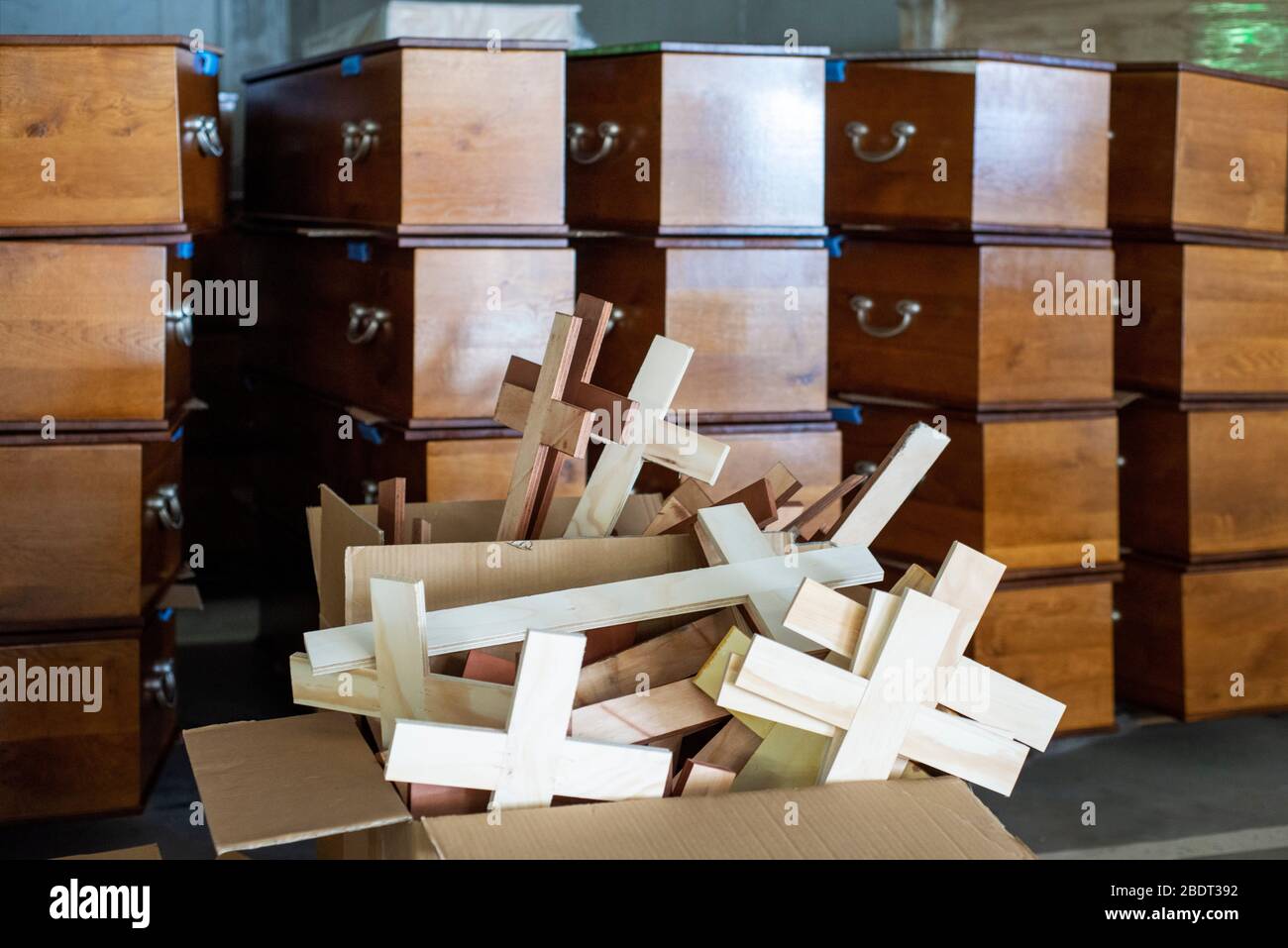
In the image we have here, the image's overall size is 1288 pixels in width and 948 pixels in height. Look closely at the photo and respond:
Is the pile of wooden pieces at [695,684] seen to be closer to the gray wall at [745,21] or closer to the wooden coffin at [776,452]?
the wooden coffin at [776,452]

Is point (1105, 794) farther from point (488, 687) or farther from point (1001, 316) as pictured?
point (488, 687)

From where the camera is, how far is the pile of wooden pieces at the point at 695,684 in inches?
34.6

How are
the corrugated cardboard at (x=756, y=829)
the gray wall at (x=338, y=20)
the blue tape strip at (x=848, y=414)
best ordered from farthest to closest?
the gray wall at (x=338, y=20)
the blue tape strip at (x=848, y=414)
the corrugated cardboard at (x=756, y=829)

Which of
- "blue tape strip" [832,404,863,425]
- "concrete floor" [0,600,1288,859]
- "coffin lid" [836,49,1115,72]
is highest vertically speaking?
"coffin lid" [836,49,1115,72]

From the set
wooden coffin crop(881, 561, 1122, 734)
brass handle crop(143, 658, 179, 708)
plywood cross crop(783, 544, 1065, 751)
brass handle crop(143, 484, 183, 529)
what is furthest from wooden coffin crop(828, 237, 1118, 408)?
plywood cross crop(783, 544, 1065, 751)

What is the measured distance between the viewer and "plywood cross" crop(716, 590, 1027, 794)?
93cm

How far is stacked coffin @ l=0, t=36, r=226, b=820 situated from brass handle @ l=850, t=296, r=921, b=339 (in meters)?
1.15

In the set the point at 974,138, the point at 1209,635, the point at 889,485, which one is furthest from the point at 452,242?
the point at 1209,635

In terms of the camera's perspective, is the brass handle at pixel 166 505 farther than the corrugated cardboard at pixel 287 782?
Yes

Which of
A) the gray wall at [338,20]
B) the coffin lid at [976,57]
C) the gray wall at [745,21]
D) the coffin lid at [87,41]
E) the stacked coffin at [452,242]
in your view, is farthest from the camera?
the gray wall at [745,21]

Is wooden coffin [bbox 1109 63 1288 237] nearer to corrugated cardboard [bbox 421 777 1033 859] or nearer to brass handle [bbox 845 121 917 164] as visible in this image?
brass handle [bbox 845 121 917 164]

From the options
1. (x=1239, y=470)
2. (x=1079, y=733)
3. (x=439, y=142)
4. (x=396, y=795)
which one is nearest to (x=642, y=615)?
(x=396, y=795)

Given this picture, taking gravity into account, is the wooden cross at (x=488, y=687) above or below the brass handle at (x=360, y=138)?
below

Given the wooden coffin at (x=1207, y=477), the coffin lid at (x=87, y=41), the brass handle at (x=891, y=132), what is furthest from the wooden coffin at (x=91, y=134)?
the wooden coffin at (x=1207, y=477)
